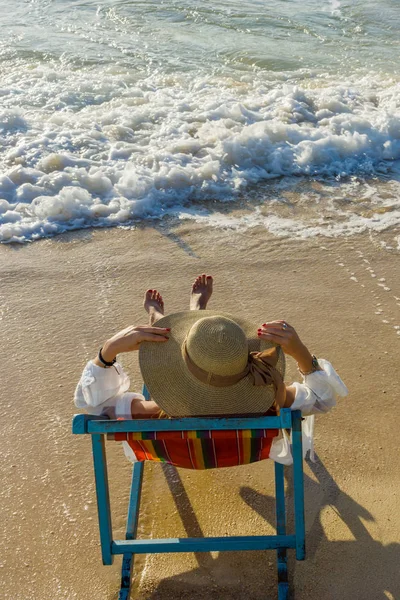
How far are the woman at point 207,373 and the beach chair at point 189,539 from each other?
10cm

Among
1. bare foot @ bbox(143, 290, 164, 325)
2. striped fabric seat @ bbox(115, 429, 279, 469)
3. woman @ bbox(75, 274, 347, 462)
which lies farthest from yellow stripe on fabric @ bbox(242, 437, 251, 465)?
bare foot @ bbox(143, 290, 164, 325)

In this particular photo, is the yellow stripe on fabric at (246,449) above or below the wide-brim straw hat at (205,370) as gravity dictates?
below

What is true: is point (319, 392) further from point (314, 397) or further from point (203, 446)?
point (203, 446)

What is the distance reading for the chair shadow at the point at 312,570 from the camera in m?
2.49

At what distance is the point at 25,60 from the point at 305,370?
7.28 metres

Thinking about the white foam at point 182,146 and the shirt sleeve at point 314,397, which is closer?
the shirt sleeve at point 314,397

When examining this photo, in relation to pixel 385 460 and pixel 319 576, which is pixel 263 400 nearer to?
pixel 319 576

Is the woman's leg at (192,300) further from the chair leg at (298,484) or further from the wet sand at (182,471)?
the chair leg at (298,484)

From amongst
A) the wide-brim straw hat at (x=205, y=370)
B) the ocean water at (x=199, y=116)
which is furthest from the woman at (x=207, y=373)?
the ocean water at (x=199, y=116)

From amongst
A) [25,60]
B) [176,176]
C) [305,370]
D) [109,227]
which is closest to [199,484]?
[305,370]

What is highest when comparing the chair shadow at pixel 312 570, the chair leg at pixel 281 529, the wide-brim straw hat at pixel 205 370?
the wide-brim straw hat at pixel 205 370

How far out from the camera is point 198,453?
2361 mm

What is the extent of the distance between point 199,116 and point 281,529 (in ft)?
17.2

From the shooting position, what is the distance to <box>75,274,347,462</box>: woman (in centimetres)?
221
